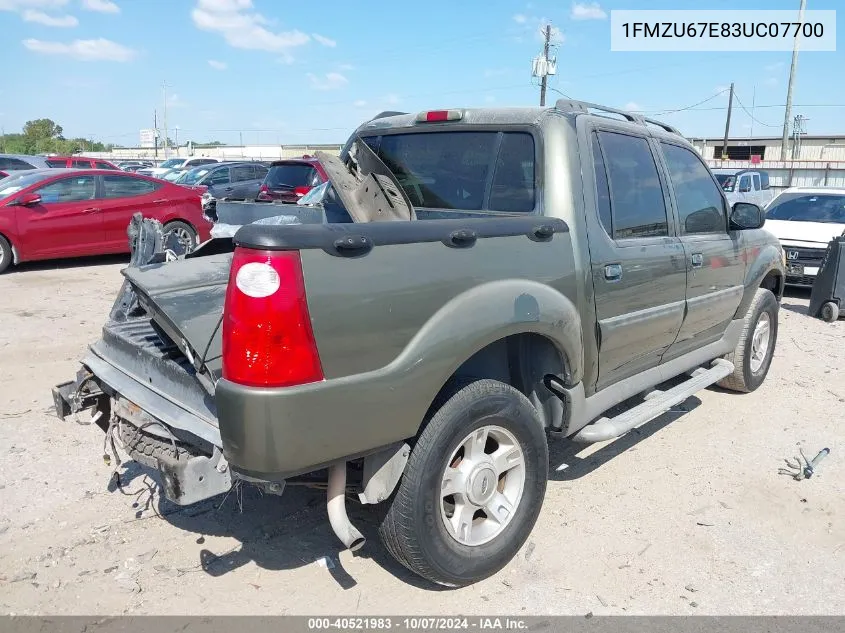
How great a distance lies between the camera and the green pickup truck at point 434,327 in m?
2.34

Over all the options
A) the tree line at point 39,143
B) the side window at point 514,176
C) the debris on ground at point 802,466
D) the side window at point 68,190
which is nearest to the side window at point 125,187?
the side window at point 68,190

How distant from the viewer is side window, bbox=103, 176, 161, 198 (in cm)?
1127

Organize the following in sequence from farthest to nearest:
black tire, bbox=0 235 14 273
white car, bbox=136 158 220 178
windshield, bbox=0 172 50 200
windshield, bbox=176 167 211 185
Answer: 1. white car, bbox=136 158 220 178
2. windshield, bbox=176 167 211 185
3. windshield, bbox=0 172 50 200
4. black tire, bbox=0 235 14 273

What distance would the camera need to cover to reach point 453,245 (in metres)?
2.72

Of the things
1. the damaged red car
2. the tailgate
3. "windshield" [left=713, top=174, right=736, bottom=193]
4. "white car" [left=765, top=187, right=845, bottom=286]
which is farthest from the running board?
"windshield" [left=713, top=174, right=736, bottom=193]

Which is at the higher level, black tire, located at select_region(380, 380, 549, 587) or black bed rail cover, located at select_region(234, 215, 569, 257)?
black bed rail cover, located at select_region(234, 215, 569, 257)

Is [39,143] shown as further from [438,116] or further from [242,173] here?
[438,116]

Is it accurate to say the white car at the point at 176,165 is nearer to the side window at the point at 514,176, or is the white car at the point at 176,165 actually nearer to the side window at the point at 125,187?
the side window at the point at 125,187

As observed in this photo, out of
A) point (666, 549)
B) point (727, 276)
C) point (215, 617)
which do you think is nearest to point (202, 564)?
point (215, 617)

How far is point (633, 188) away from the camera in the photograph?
3.87 metres

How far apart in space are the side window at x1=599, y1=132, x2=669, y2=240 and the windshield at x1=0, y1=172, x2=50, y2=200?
9.76 meters

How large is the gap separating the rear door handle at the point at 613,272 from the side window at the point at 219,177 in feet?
56.5

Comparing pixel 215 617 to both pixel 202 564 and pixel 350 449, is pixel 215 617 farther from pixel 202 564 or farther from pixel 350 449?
pixel 350 449

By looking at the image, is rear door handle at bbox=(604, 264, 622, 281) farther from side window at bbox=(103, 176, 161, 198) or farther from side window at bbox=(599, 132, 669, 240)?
side window at bbox=(103, 176, 161, 198)
